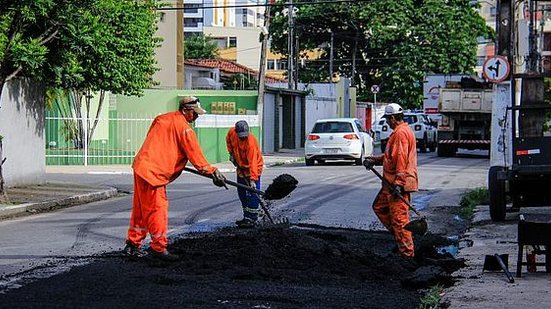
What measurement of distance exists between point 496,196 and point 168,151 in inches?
259

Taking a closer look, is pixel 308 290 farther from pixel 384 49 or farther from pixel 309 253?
pixel 384 49

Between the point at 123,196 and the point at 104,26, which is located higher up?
the point at 104,26

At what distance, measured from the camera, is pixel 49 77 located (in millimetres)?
20219

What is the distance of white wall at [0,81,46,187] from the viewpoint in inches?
833

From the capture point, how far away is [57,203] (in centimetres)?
1909

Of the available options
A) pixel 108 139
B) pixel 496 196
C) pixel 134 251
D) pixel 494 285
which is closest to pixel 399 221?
pixel 494 285

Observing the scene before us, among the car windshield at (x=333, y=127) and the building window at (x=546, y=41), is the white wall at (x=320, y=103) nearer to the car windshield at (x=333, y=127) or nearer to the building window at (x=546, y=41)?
the car windshield at (x=333, y=127)

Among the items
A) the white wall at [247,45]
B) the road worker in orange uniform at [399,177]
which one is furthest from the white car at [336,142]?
the white wall at [247,45]

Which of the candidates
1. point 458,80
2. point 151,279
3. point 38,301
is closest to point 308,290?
point 151,279

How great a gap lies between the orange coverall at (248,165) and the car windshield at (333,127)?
1854 centimetres

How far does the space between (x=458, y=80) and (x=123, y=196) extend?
23.0 meters

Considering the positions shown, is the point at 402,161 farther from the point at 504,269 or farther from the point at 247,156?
the point at 247,156

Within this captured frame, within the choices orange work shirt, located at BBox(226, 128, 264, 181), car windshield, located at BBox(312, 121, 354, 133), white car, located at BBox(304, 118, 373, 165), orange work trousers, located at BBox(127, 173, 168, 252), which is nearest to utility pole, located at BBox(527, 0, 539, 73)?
orange work shirt, located at BBox(226, 128, 264, 181)

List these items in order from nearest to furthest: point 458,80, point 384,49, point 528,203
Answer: point 528,203 < point 458,80 < point 384,49
